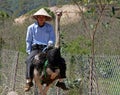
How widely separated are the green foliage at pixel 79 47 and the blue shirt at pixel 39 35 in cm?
297

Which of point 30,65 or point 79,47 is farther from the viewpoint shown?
point 79,47

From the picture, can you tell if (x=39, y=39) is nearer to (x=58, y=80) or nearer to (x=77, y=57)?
(x=58, y=80)

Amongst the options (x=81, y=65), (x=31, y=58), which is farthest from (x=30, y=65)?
(x=81, y=65)

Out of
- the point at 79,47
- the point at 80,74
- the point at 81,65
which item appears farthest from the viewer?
the point at 79,47

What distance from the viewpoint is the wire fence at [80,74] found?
23.2ft

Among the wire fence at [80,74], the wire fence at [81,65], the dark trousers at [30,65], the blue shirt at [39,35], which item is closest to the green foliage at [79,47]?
the wire fence at [81,65]

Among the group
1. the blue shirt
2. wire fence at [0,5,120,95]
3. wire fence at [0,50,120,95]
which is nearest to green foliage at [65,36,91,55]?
wire fence at [0,5,120,95]

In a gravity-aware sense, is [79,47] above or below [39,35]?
below

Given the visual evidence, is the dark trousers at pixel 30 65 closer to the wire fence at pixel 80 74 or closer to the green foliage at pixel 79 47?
the wire fence at pixel 80 74

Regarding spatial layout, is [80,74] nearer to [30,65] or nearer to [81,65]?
[81,65]

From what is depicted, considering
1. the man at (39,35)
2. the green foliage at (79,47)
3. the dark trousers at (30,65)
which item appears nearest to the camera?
the dark trousers at (30,65)

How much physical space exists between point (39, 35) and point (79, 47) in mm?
3577

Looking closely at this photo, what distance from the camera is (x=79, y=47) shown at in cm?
1039

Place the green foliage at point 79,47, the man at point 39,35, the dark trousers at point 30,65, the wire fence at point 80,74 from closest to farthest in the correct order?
the dark trousers at point 30,65
the man at point 39,35
the wire fence at point 80,74
the green foliage at point 79,47
